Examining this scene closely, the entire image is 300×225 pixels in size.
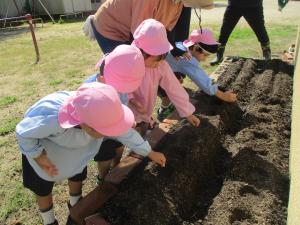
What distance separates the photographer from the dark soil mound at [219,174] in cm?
227

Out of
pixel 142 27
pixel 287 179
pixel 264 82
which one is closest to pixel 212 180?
pixel 287 179

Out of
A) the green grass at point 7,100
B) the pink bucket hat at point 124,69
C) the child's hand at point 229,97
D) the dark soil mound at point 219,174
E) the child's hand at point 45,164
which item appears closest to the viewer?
the child's hand at point 45,164

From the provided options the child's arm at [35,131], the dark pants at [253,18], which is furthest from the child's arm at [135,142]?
the dark pants at [253,18]

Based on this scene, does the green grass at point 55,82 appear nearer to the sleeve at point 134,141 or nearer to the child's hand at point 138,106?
the child's hand at point 138,106

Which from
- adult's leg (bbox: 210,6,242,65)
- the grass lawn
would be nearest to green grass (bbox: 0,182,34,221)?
the grass lawn

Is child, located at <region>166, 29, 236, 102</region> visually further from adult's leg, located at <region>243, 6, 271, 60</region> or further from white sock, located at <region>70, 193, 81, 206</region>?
adult's leg, located at <region>243, 6, 271, 60</region>

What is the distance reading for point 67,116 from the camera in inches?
75.6

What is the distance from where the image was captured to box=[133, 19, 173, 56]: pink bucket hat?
8.77ft

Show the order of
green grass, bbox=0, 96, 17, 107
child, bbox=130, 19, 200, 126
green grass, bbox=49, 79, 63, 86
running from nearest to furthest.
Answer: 1. child, bbox=130, 19, 200, 126
2. green grass, bbox=0, 96, 17, 107
3. green grass, bbox=49, 79, 63, 86

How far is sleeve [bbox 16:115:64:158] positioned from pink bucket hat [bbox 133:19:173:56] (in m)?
0.97

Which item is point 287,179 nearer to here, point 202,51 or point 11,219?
point 202,51

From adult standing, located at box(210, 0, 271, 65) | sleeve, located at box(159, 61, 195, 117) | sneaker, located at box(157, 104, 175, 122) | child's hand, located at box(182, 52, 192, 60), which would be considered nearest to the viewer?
sleeve, located at box(159, 61, 195, 117)

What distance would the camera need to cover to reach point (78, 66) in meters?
7.16

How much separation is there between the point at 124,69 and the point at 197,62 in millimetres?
1284
